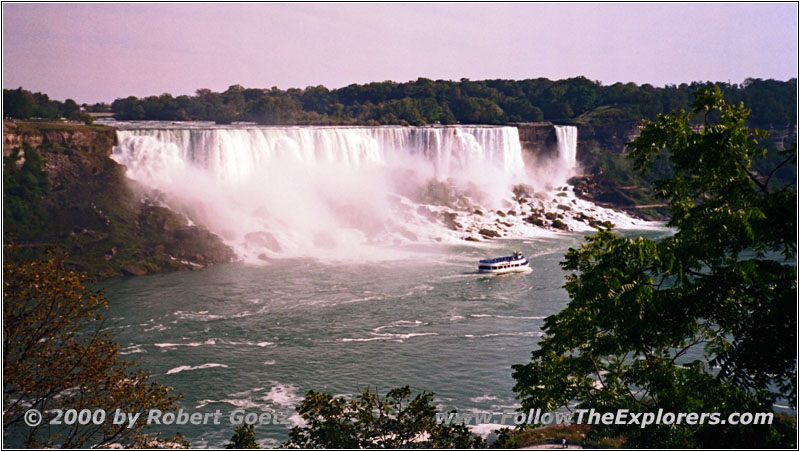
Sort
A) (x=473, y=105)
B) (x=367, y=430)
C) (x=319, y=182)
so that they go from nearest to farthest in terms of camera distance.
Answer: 1. (x=367, y=430)
2. (x=319, y=182)
3. (x=473, y=105)

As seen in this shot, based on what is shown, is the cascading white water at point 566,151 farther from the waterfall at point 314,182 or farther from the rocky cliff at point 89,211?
the rocky cliff at point 89,211

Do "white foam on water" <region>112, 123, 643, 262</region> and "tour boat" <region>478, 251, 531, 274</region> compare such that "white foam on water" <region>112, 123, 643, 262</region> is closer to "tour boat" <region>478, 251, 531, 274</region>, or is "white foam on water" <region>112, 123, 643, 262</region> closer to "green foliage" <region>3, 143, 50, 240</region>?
"green foliage" <region>3, 143, 50, 240</region>

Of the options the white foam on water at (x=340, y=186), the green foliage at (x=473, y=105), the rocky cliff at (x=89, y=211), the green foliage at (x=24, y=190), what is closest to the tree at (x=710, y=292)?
the rocky cliff at (x=89, y=211)

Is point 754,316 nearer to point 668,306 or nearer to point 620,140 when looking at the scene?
point 668,306

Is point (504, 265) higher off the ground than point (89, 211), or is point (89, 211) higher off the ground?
point (89, 211)

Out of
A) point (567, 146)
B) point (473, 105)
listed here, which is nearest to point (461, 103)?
point (473, 105)

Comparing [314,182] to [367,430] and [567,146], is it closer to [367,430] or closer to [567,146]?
[567,146]

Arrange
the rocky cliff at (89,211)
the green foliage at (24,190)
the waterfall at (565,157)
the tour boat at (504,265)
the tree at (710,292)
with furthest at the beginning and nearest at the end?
the waterfall at (565,157)
the green foliage at (24,190)
the rocky cliff at (89,211)
the tour boat at (504,265)
the tree at (710,292)

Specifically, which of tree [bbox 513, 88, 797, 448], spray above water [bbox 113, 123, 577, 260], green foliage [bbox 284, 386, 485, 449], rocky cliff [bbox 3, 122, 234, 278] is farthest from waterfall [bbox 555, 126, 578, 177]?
tree [bbox 513, 88, 797, 448]
